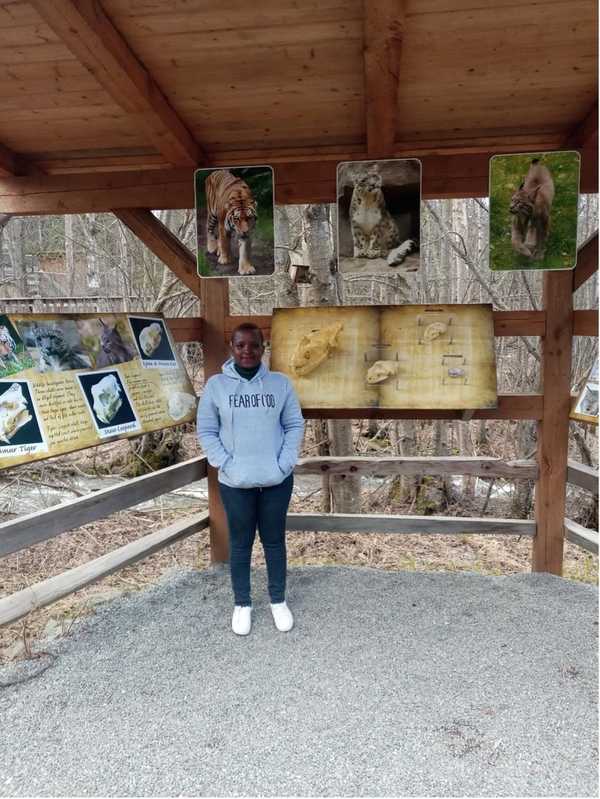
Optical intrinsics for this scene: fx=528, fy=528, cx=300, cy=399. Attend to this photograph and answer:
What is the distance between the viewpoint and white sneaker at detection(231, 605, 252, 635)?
301 centimetres

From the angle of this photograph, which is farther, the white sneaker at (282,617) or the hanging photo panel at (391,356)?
the hanging photo panel at (391,356)

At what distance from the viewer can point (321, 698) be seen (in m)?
2.45

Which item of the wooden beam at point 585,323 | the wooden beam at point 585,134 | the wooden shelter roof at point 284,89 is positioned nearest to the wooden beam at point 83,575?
the wooden shelter roof at point 284,89

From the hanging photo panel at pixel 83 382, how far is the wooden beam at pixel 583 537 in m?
2.67

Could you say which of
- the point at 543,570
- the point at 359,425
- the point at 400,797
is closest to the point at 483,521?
the point at 543,570

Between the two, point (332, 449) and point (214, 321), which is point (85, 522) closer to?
point (214, 321)

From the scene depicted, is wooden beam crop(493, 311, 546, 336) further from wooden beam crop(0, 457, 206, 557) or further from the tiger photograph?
wooden beam crop(0, 457, 206, 557)

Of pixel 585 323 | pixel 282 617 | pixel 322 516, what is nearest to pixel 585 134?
pixel 585 323

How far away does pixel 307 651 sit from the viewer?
2.84 meters

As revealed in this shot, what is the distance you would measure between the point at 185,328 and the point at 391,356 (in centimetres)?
145

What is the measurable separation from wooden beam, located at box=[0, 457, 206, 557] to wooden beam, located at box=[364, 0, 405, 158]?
8.04ft

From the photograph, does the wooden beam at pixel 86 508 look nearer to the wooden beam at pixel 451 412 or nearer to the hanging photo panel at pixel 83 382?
the hanging photo panel at pixel 83 382

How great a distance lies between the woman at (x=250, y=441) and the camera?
2.85m

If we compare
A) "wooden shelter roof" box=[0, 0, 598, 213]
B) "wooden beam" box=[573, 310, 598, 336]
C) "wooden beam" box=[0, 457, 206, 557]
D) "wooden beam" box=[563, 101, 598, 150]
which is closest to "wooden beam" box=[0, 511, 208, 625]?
"wooden beam" box=[0, 457, 206, 557]
